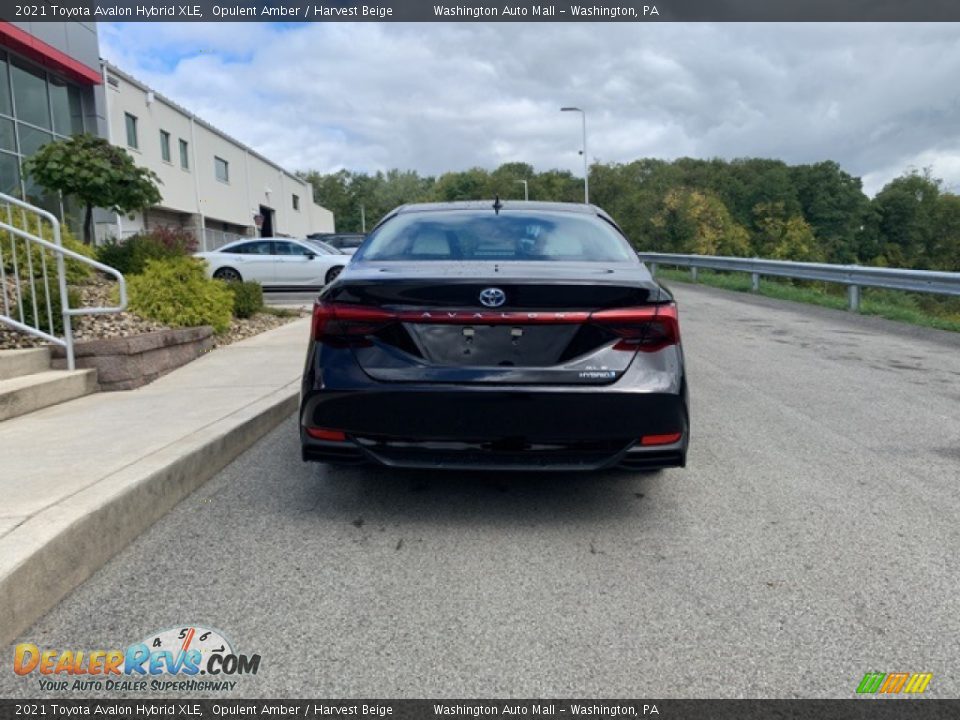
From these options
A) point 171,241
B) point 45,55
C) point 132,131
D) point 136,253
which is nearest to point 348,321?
point 136,253

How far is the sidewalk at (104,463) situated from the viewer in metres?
2.80

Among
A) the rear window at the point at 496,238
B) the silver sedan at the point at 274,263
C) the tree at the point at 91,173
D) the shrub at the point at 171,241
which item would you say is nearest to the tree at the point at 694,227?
the silver sedan at the point at 274,263

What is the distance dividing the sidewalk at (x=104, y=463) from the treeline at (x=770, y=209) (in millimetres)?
49894

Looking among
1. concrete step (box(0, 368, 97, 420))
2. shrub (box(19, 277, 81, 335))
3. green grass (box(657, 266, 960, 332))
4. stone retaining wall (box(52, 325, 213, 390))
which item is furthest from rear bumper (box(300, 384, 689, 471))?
green grass (box(657, 266, 960, 332))

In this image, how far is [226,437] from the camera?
15.3 ft

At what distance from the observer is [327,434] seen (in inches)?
138

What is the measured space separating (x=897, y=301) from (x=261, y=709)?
22.4 metres

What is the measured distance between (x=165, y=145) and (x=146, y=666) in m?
33.9

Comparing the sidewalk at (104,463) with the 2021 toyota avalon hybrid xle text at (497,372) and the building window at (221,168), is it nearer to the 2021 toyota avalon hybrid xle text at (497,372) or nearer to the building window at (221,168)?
the 2021 toyota avalon hybrid xle text at (497,372)

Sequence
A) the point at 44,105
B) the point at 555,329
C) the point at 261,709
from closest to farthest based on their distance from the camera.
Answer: the point at 261,709 → the point at 555,329 → the point at 44,105

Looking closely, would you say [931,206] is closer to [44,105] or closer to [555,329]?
[44,105]

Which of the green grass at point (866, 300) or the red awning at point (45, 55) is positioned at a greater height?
the red awning at point (45, 55)

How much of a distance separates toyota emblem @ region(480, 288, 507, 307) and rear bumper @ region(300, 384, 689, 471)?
0.37 meters

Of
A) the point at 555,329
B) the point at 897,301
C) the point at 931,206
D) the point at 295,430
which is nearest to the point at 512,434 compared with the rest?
the point at 555,329
